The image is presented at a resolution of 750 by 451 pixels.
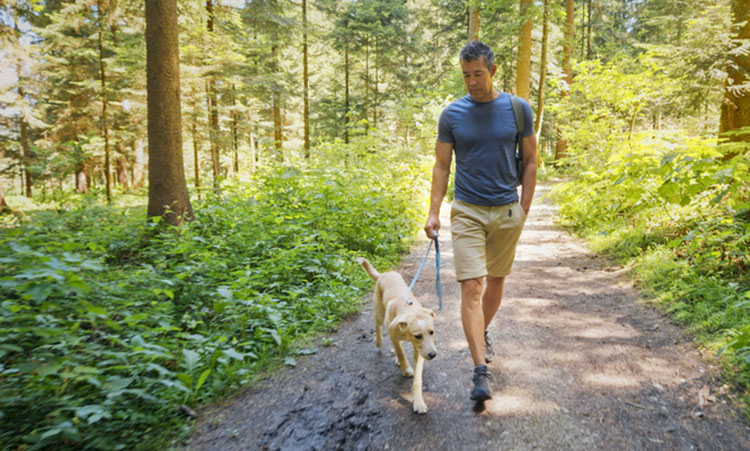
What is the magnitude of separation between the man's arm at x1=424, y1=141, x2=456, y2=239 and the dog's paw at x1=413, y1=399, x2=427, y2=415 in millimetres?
1239

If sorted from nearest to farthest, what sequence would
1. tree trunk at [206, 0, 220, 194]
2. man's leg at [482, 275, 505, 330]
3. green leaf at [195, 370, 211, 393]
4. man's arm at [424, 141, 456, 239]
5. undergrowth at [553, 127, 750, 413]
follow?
green leaf at [195, 370, 211, 393] → man's arm at [424, 141, 456, 239] → man's leg at [482, 275, 505, 330] → undergrowth at [553, 127, 750, 413] → tree trunk at [206, 0, 220, 194]

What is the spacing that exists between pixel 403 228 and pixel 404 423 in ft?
19.7

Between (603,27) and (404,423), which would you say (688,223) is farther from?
(603,27)

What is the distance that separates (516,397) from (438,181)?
1822mm

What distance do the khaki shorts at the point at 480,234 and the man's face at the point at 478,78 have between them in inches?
33.3

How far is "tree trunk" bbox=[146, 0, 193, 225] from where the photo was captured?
627 centimetres

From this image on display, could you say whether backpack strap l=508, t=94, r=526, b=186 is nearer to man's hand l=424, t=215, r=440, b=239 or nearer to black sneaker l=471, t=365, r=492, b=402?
man's hand l=424, t=215, r=440, b=239

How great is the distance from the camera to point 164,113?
253 inches

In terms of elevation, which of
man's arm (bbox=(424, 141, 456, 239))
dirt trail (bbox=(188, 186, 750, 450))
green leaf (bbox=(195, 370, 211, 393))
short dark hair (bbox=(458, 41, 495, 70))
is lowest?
dirt trail (bbox=(188, 186, 750, 450))

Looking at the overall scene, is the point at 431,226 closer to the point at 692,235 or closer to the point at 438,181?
the point at 438,181

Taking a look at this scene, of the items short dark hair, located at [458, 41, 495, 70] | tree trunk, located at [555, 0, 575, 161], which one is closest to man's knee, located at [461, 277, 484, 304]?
short dark hair, located at [458, 41, 495, 70]

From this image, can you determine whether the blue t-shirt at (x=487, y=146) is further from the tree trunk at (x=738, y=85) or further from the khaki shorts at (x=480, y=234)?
the tree trunk at (x=738, y=85)

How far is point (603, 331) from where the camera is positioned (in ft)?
13.3

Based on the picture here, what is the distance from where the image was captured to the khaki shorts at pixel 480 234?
2.90 metres
